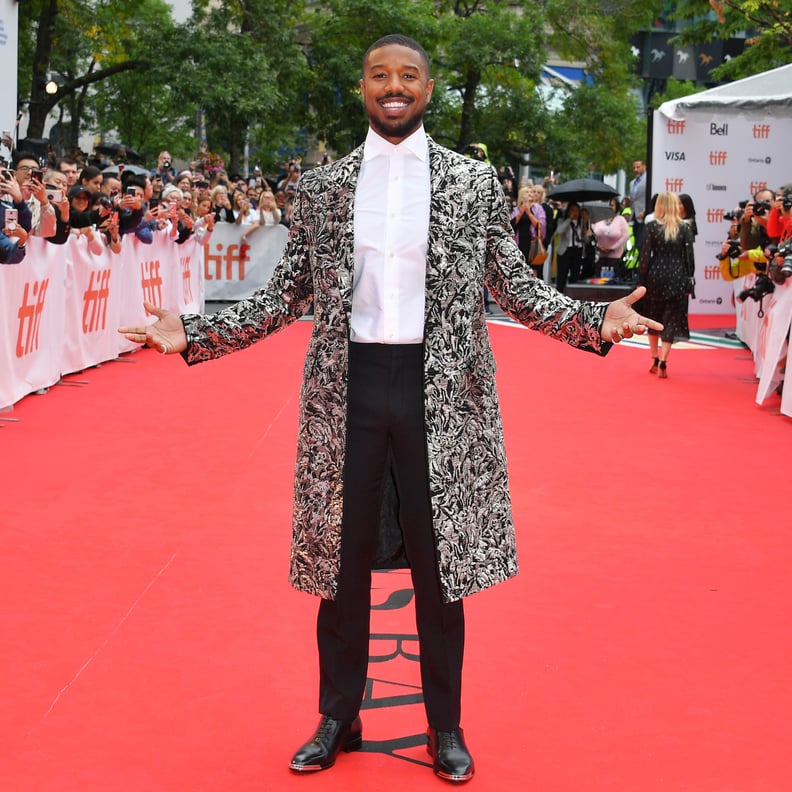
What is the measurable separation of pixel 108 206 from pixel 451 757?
31.2 feet

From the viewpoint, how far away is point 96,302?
12047 millimetres

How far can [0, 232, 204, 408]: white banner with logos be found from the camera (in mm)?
9562

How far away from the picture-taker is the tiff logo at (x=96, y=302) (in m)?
11.8

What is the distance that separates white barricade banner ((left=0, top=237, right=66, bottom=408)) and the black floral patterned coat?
245 inches

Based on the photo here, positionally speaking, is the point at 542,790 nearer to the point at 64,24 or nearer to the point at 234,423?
the point at 234,423

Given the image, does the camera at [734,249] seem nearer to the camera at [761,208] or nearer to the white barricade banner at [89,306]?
the camera at [761,208]

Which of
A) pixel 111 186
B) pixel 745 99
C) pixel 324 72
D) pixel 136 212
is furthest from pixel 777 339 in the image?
pixel 324 72

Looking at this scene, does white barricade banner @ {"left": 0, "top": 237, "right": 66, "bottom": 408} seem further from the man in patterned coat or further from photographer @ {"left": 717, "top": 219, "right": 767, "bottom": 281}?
photographer @ {"left": 717, "top": 219, "right": 767, "bottom": 281}

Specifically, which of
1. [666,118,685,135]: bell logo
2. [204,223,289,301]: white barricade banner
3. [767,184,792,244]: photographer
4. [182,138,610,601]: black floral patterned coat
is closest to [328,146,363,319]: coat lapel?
[182,138,610,601]: black floral patterned coat

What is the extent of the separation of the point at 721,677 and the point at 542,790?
116cm

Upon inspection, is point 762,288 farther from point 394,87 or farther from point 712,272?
point 394,87

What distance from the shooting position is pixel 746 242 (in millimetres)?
12953

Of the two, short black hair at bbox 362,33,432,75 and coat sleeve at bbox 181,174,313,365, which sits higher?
short black hair at bbox 362,33,432,75

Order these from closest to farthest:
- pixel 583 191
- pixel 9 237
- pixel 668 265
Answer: pixel 9 237 → pixel 668 265 → pixel 583 191
